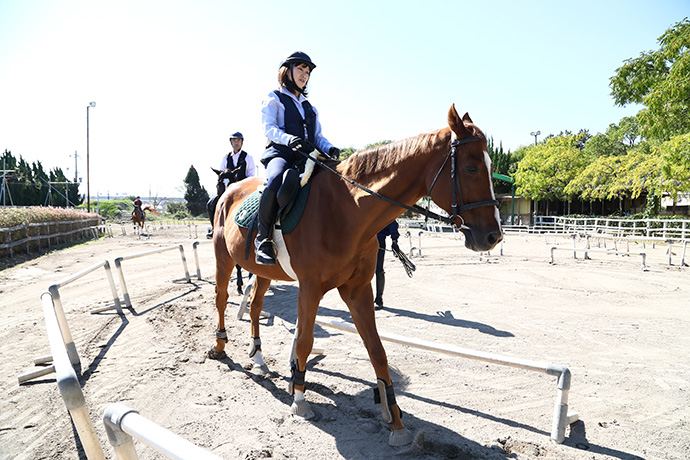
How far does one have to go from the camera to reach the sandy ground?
3.19 metres

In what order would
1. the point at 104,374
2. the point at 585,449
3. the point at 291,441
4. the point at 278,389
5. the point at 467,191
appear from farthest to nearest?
the point at 104,374 < the point at 278,389 < the point at 291,441 < the point at 585,449 < the point at 467,191

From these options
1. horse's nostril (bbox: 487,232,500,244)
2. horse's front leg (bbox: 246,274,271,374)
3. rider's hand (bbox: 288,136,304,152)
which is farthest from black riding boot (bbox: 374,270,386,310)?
horse's nostril (bbox: 487,232,500,244)

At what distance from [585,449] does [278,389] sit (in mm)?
2961

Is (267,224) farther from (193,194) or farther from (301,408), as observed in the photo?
(193,194)

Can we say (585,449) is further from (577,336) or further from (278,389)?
(577,336)

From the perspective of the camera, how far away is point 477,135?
2.78m

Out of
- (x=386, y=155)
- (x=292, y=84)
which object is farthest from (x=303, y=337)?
(x=292, y=84)

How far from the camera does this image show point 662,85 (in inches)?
567

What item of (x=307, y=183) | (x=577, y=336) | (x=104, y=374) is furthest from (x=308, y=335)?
(x=577, y=336)

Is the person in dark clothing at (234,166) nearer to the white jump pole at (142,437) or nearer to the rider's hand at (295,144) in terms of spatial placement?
the rider's hand at (295,144)

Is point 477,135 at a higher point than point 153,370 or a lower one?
higher

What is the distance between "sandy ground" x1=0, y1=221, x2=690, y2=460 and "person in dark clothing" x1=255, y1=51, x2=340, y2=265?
1.61 m

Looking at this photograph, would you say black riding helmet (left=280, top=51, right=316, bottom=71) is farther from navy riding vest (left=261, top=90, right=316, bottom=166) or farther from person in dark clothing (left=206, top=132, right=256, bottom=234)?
person in dark clothing (left=206, top=132, right=256, bottom=234)

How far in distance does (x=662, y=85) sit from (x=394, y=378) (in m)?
16.9
